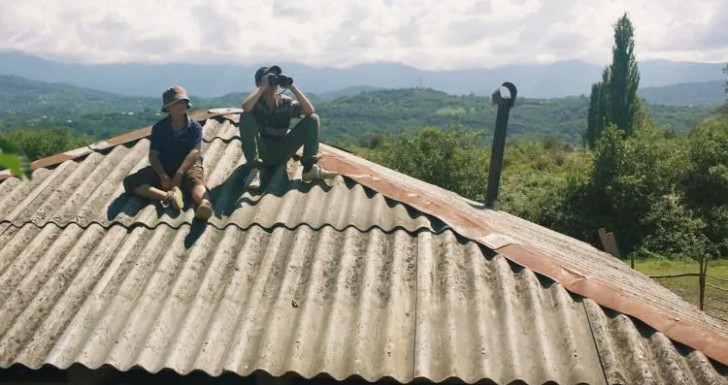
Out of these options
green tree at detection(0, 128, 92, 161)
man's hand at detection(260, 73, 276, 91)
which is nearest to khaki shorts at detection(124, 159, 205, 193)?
man's hand at detection(260, 73, 276, 91)

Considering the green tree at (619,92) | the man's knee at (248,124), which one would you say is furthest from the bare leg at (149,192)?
the green tree at (619,92)

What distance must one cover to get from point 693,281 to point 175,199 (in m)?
22.1

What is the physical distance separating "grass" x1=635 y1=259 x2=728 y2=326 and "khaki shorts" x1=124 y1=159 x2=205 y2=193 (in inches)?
595

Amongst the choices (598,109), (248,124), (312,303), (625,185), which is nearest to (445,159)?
(625,185)

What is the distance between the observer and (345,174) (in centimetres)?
579

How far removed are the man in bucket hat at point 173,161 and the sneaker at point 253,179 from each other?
1.19 ft

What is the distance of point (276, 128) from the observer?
6191 millimetres

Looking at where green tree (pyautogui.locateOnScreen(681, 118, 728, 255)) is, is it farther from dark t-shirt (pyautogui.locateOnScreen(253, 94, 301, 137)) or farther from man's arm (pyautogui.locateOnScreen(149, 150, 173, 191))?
man's arm (pyautogui.locateOnScreen(149, 150, 173, 191))

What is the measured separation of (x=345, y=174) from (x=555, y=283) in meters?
2.31

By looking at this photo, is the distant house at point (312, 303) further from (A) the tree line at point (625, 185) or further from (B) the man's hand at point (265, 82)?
(A) the tree line at point (625, 185)

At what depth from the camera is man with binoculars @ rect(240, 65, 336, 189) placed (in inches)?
226

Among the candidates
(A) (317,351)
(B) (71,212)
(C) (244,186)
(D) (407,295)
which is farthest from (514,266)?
(B) (71,212)

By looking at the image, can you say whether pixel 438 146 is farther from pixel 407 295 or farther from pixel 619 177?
pixel 407 295

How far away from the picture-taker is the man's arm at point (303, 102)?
19.8 ft
